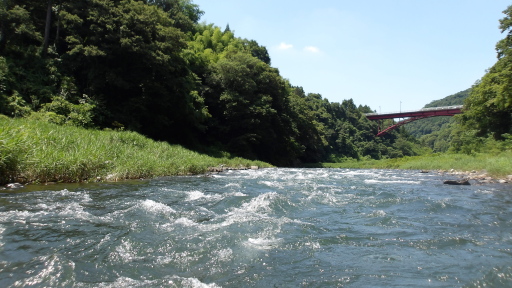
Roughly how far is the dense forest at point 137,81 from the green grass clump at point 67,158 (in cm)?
507

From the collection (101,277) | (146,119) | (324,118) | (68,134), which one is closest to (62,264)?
(101,277)

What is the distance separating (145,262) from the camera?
4.15 metres

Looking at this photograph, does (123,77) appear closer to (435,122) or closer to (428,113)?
(428,113)

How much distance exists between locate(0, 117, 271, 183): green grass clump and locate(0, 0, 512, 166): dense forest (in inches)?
200

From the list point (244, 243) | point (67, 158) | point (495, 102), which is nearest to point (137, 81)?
point (67, 158)

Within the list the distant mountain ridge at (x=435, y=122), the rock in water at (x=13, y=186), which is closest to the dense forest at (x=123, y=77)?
the rock in water at (x=13, y=186)

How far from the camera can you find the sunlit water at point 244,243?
148 inches

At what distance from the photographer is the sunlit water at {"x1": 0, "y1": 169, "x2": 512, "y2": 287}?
3758mm

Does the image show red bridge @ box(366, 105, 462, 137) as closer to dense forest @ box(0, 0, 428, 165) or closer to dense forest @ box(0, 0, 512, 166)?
dense forest @ box(0, 0, 512, 166)

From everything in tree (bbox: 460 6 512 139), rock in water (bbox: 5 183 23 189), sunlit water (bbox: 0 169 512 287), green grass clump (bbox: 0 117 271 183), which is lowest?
sunlit water (bbox: 0 169 512 287)

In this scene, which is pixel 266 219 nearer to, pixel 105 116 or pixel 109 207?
pixel 109 207

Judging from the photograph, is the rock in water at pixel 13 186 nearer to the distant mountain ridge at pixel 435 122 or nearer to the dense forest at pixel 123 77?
the dense forest at pixel 123 77

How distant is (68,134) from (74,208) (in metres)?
8.05

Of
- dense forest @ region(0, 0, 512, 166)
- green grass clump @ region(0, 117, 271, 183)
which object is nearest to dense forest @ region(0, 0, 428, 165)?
dense forest @ region(0, 0, 512, 166)
